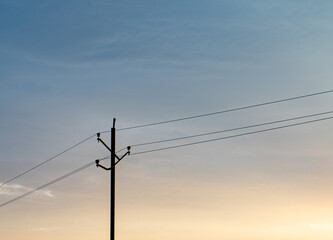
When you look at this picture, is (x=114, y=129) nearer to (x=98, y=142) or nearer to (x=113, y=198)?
(x=98, y=142)

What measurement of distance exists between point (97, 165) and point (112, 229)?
4145 mm

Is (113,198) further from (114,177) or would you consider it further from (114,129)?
(114,129)

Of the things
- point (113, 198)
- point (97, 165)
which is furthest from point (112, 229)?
point (97, 165)

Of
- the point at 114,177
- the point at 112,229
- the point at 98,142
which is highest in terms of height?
the point at 98,142

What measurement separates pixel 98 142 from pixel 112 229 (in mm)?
5720

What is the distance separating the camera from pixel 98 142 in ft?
121

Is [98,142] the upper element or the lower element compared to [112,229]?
upper

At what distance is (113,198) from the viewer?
35.3 meters

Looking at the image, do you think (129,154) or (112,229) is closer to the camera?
(112,229)

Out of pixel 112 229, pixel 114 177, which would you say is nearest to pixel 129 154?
pixel 114 177

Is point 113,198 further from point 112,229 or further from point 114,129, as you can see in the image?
point 114,129

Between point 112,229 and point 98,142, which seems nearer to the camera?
point 112,229

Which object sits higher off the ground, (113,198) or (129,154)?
(129,154)


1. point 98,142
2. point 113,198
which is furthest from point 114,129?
point 113,198
